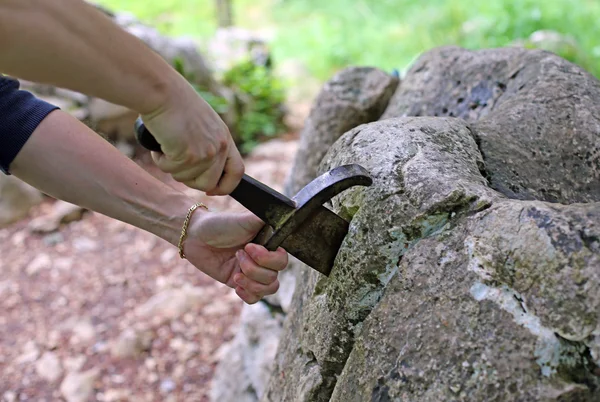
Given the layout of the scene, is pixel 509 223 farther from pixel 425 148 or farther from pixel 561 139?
pixel 561 139

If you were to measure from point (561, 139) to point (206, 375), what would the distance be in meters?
2.44

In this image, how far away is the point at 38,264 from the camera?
4125mm

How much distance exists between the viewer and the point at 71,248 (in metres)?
4.29

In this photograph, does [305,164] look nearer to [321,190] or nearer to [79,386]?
[321,190]

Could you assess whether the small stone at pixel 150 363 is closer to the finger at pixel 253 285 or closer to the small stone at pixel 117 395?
the small stone at pixel 117 395

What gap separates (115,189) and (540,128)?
1245 millimetres

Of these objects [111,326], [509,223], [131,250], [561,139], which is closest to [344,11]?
[131,250]

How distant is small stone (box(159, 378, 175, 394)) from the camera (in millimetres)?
3170

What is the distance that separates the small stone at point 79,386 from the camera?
10.0 ft

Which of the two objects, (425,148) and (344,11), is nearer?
(425,148)

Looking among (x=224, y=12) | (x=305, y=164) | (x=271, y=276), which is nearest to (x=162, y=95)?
(x=271, y=276)

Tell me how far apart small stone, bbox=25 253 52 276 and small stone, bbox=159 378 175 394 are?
4.93 ft

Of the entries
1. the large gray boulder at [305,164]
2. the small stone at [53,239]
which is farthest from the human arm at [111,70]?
the small stone at [53,239]

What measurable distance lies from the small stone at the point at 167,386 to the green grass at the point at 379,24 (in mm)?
3731
